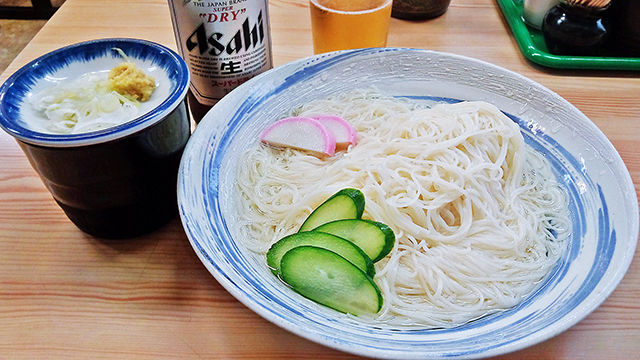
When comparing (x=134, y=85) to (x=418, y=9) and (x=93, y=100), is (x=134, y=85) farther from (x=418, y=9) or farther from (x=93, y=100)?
(x=418, y=9)

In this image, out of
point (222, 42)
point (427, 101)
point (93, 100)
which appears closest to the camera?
point (93, 100)

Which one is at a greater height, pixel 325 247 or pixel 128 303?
pixel 325 247

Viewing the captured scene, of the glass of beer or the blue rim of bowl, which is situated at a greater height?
the blue rim of bowl

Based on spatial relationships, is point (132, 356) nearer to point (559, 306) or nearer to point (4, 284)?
point (4, 284)

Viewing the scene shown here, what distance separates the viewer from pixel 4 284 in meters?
1.00

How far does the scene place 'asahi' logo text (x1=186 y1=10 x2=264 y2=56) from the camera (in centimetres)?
123

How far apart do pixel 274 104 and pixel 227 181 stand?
12.7 inches

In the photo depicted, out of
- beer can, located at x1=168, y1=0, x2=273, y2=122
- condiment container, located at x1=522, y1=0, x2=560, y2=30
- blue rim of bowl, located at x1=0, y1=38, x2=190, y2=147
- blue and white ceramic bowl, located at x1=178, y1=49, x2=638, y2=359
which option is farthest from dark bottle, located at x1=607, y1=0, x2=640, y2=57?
blue rim of bowl, located at x1=0, y1=38, x2=190, y2=147

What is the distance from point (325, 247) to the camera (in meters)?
0.93

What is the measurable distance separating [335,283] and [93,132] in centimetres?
52

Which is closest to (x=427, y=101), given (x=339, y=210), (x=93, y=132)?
(x=339, y=210)

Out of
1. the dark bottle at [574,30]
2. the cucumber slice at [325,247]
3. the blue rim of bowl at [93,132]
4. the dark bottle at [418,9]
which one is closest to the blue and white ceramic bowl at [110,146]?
the blue rim of bowl at [93,132]

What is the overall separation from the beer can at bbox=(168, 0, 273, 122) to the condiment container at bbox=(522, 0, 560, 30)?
1204 mm

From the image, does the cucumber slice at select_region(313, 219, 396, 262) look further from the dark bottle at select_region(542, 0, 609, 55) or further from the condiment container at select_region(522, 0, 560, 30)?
the condiment container at select_region(522, 0, 560, 30)
